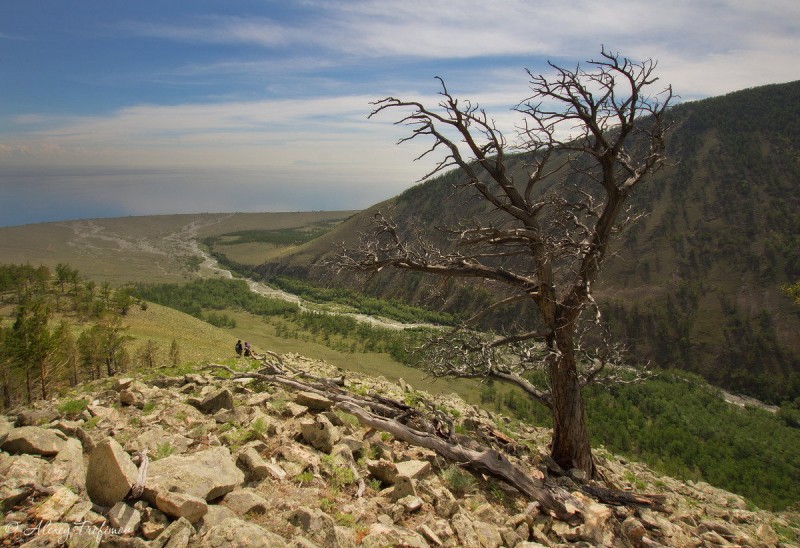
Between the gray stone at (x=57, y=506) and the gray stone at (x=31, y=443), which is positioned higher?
the gray stone at (x=31, y=443)

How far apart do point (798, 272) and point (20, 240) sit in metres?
208

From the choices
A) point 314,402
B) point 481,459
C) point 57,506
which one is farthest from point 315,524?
point 314,402

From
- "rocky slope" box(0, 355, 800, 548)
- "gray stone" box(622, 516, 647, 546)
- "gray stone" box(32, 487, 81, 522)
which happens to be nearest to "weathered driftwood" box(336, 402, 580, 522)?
"rocky slope" box(0, 355, 800, 548)

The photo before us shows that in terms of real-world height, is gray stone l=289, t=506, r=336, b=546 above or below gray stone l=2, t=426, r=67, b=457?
below

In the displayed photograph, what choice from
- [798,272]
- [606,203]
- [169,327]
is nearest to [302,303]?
[169,327]

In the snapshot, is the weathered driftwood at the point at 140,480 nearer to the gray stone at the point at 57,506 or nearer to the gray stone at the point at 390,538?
the gray stone at the point at 57,506

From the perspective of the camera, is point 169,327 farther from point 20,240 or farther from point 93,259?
point 20,240

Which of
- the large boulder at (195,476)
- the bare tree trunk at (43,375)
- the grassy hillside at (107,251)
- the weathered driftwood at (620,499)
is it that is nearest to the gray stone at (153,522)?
the large boulder at (195,476)

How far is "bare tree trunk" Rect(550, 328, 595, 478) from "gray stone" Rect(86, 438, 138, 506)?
21.5ft

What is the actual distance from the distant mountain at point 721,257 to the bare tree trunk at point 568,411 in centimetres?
2747

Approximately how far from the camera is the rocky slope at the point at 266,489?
12.6 ft

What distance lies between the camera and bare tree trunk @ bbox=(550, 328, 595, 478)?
7.76 metres

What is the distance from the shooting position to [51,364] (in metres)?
22.4

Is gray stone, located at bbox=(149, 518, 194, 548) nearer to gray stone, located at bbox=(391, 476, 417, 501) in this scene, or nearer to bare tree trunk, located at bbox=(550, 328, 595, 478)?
gray stone, located at bbox=(391, 476, 417, 501)
